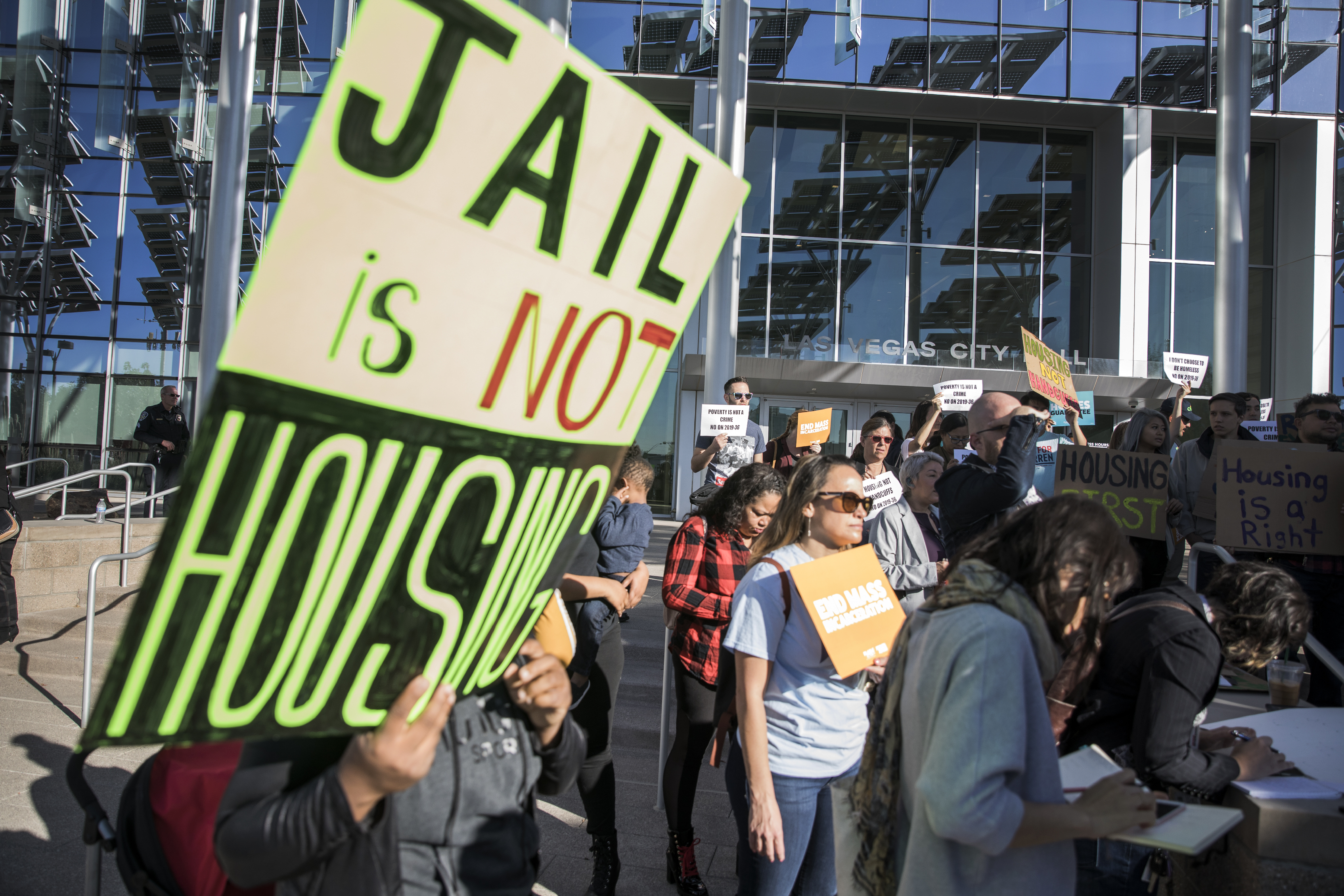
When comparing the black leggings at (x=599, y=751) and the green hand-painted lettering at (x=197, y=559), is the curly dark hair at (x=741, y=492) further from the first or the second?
the green hand-painted lettering at (x=197, y=559)

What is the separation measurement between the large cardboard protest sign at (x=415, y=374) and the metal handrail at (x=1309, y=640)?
317cm

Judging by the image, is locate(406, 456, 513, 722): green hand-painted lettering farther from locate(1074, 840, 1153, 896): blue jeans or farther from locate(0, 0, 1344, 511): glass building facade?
locate(0, 0, 1344, 511): glass building facade

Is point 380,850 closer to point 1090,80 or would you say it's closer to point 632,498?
point 632,498

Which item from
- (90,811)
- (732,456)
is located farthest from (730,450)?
(90,811)

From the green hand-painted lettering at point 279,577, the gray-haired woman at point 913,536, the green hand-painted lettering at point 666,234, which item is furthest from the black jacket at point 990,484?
the green hand-painted lettering at point 279,577

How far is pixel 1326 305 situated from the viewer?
1753 cm

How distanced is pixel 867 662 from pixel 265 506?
201cm

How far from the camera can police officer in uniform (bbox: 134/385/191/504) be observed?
1062 centimetres

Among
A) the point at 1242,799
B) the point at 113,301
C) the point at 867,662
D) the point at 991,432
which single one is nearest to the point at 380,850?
the point at 867,662

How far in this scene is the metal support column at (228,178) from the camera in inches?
432

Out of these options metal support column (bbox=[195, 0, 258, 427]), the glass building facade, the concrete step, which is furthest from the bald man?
the glass building facade

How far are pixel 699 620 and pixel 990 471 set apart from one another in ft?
4.53

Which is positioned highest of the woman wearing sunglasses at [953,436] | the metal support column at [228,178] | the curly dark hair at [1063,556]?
the metal support column at [228,178]

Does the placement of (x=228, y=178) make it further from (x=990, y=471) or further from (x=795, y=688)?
(x=795, y=688)
